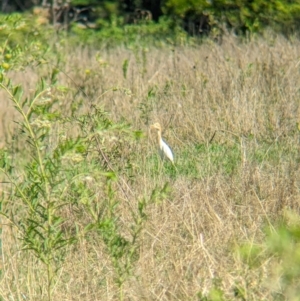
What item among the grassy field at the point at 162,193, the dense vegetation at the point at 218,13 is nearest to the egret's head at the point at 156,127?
the grassy field at the point at 162,193

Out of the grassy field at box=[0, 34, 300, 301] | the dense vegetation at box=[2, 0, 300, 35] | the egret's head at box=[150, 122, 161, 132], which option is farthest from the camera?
the dense vegetation at box=[2, 0, 300, 35]

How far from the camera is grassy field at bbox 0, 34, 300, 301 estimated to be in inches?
183

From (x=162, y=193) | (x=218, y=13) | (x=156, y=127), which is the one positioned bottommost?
(x=218, y=13)

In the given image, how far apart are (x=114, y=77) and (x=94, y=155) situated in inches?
167

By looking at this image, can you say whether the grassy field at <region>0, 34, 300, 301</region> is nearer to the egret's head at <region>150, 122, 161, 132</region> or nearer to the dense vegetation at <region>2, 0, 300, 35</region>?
the egret's head at <region>150, 122, 161, 132</region>

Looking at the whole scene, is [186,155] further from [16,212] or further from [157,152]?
[16,212]

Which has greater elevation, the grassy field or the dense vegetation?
the grassy field

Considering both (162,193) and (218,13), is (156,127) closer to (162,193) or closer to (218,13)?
(162,193)

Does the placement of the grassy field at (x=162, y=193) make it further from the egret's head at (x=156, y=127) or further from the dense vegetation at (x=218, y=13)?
the dense vegetation at (x=218, y=13)

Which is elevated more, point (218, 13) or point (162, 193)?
point (162, 193)

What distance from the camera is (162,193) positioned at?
4637mm

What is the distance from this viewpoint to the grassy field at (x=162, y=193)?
4637mm

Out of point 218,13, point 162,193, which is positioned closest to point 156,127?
point 162,193

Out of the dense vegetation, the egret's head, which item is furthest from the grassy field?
the dense vegetation
